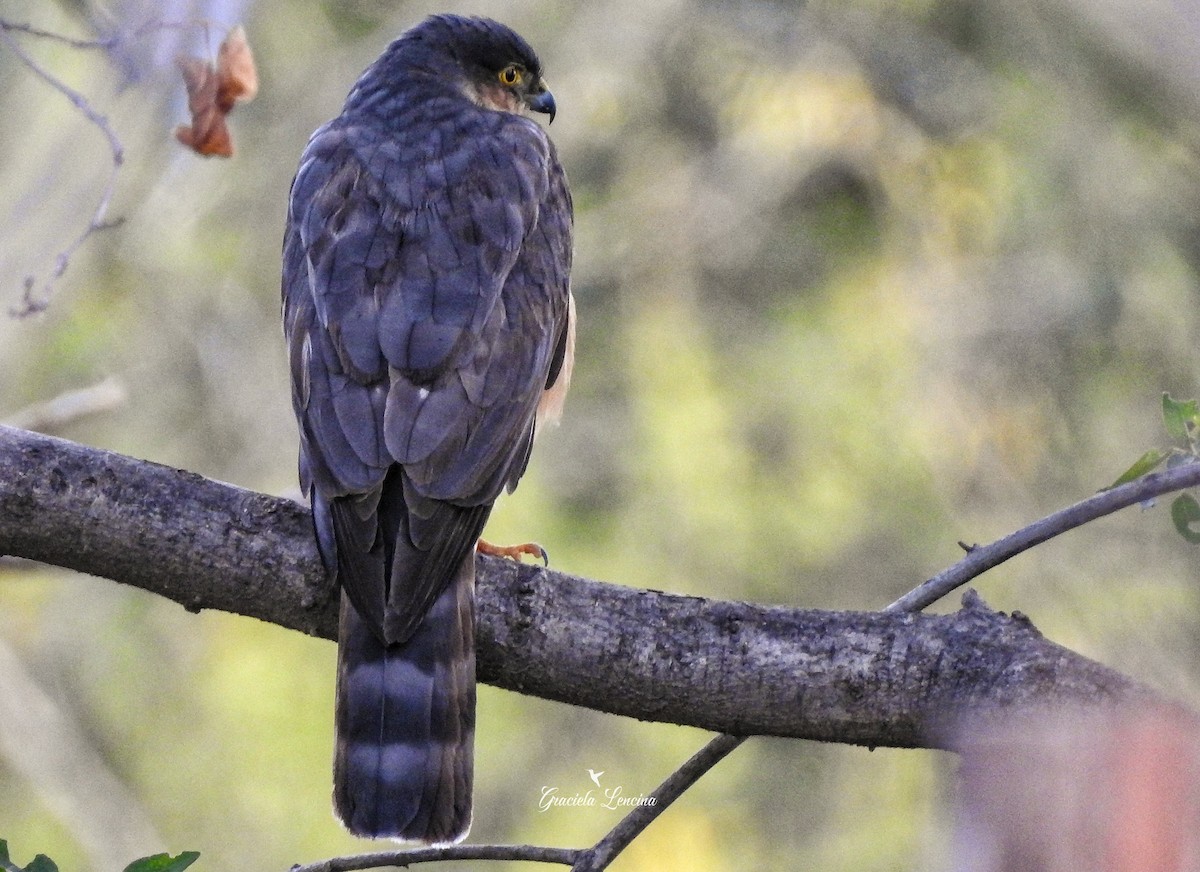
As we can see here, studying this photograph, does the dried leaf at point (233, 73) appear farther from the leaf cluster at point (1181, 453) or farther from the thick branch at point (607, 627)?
the leaf cluster at point (1181, 453)

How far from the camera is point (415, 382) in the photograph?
3.29 meters

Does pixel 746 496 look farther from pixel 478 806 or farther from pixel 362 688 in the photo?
pixel 362 688

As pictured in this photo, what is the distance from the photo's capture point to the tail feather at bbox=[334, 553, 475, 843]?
3008mm

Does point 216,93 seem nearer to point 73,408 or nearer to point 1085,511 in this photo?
point 73,408

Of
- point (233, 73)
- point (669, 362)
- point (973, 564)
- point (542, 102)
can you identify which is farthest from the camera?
point (669, 362)

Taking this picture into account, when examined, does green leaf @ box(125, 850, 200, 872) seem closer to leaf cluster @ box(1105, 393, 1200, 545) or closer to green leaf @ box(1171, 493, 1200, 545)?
leaf cluster @ box(1105, 393, 1200, 545)

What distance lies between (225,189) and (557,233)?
Result: 17.0 feet

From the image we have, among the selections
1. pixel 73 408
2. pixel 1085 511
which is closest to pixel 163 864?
pixel 1085 511

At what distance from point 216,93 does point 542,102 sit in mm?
1108

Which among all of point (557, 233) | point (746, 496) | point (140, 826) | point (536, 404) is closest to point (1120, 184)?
point (746, 496)

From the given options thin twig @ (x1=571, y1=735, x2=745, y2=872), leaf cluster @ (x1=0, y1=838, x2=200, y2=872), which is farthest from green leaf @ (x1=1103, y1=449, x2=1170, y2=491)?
leaf cluster @ (x1=0, y1=838, x2=200, y2=872)

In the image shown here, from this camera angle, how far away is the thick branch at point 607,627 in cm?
270

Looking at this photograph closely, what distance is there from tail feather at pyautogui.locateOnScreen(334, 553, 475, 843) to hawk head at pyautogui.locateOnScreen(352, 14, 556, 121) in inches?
88.7

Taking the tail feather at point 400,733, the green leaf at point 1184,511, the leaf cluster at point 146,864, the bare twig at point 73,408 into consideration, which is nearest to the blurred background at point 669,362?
the bare twig at point 73,408
